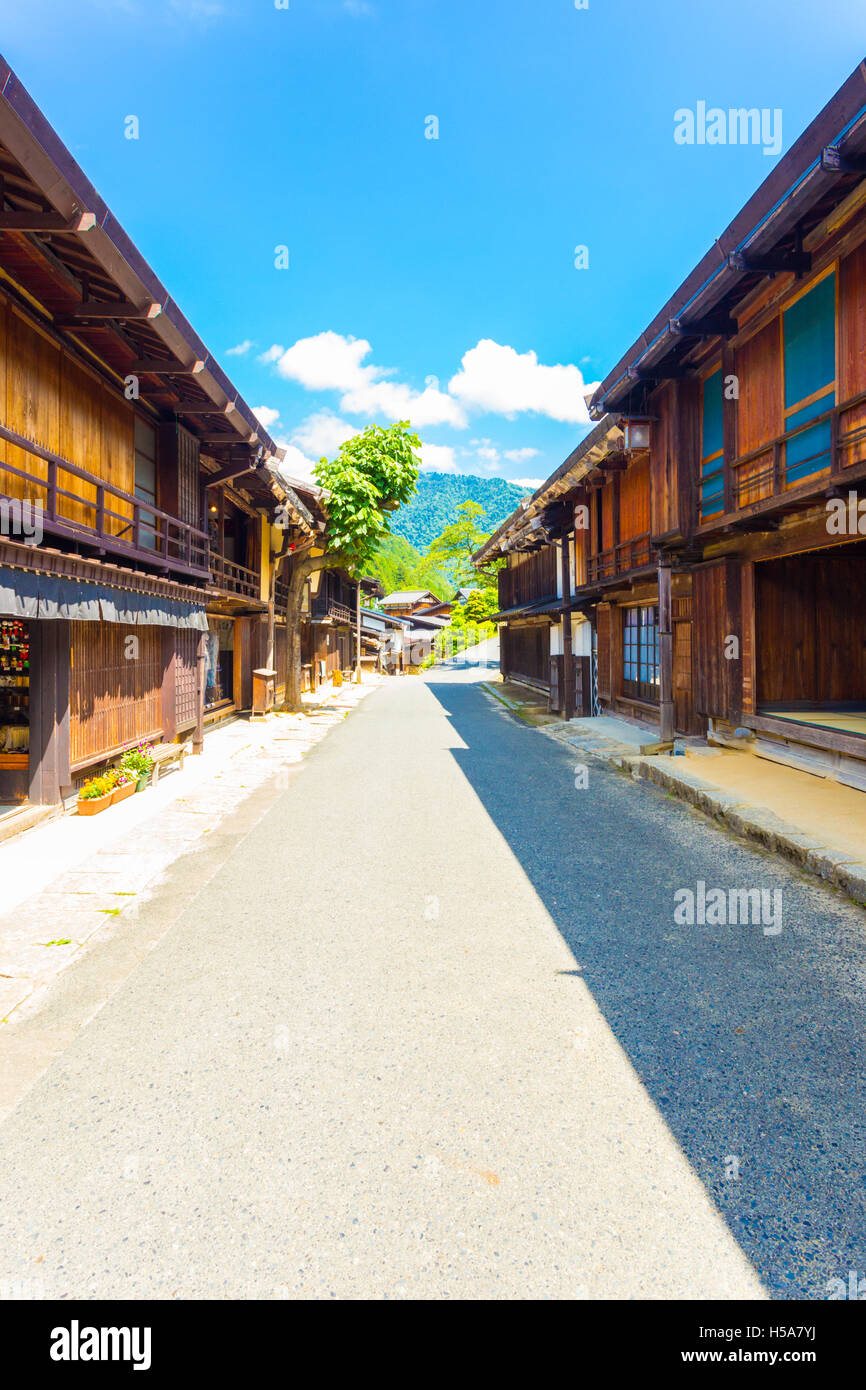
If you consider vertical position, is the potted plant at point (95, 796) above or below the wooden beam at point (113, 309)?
below

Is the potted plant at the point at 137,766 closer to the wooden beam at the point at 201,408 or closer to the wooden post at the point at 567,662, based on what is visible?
the wooden beam at the point at 201,408

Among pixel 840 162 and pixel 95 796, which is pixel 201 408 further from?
pixel 840 162

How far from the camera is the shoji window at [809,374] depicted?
8.40m

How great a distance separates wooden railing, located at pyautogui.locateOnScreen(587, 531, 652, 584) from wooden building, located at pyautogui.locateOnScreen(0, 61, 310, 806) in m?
9.00

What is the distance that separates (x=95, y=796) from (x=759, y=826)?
27.7 ft

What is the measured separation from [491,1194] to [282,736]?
50.1ft

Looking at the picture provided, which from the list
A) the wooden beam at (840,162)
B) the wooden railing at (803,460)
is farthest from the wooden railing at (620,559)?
the wooden beam at (840,162)

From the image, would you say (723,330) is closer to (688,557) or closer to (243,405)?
(688,557)

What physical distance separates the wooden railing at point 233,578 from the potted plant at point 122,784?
591 centimetres

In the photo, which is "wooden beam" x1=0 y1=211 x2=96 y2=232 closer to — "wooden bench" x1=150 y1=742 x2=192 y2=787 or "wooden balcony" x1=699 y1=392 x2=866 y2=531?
"wooden bench" x1=150 y1=742 x2=192 y2=787

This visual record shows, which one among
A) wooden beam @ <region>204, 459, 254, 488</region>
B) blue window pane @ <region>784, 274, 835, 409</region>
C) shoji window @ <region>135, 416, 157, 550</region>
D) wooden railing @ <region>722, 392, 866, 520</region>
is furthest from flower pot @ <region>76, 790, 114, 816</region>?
blue window pane @ <region>784, 274, 835, 409</region>

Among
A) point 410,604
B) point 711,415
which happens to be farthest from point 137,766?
point 410,604

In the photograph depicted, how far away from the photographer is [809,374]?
8.80 meters
